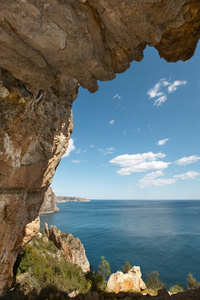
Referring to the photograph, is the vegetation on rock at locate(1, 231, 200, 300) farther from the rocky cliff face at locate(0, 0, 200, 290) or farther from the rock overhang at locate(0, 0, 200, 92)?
the rock overhang at locate(0, 0, 200, 92)

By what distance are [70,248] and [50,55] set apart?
39.9 meters

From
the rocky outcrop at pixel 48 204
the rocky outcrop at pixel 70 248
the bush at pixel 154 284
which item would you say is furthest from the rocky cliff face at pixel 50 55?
the rocky outcrop at pixel 48 204

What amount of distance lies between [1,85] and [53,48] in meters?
3.10

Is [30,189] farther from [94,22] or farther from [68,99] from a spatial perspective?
[94,22]

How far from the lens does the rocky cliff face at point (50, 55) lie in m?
5.50

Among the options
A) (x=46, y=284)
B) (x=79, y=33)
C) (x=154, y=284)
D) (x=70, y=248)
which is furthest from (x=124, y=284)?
(x=79, y=33)

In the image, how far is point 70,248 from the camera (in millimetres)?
34375

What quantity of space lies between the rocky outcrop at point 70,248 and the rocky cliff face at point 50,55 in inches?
1038

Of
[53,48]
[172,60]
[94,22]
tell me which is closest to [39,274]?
[53,48]

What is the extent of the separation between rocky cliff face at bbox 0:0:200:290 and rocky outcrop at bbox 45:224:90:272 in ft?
86.5

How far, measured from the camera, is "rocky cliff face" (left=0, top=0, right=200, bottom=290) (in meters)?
5.50

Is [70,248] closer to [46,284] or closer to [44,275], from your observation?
[44,275]

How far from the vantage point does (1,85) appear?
6.79 m

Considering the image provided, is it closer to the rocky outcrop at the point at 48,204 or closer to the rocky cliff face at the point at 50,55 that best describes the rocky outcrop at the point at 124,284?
the rocky cliff face at the point at 50,55
